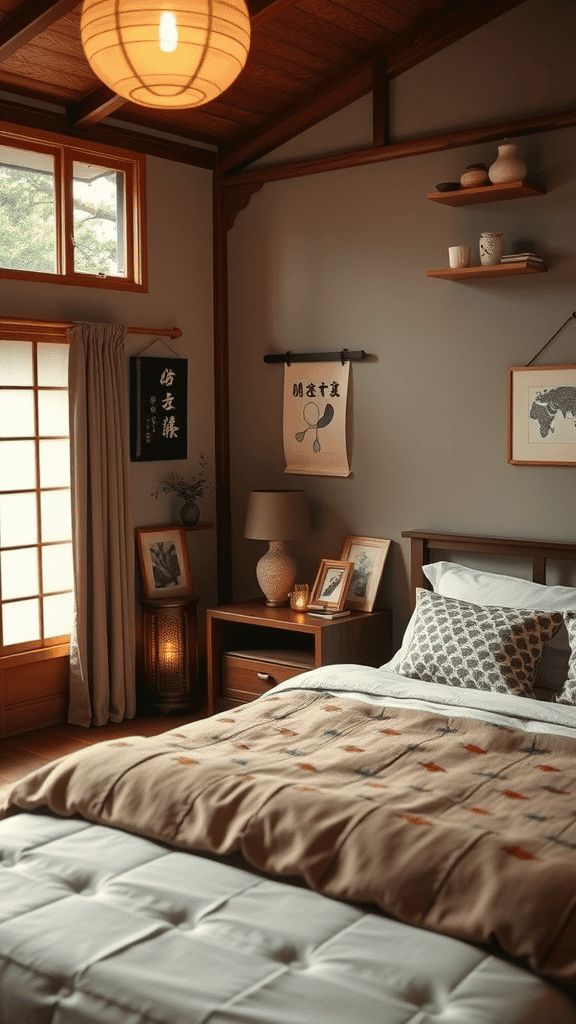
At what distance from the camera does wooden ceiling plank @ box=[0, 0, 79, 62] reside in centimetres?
371

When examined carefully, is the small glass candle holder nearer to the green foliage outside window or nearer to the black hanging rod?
the black hanging rod

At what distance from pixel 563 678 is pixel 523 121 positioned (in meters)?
2.30

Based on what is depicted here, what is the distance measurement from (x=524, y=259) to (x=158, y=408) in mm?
1962

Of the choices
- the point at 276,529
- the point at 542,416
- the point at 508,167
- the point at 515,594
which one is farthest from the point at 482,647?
the point at 508,167

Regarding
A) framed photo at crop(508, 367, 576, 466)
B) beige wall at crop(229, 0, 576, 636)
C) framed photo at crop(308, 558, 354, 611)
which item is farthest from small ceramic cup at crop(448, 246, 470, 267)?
framed photo at crop(308, 558, 354, 611)

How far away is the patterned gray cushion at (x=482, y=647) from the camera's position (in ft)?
11.5

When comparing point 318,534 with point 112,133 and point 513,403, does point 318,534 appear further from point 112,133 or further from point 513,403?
point 112,133

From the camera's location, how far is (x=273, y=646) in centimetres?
502

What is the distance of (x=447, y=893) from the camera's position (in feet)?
6.72

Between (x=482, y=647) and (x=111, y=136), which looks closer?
(x=482, y=647)

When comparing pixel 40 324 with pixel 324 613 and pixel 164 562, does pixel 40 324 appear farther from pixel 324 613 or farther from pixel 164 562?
pixel 324 613

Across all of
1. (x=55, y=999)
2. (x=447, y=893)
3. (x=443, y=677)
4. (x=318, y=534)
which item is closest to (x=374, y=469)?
(x=318, y=534)

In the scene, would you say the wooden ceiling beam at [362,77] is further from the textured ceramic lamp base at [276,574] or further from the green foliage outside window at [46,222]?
the textured ceramic lamp base at [276,574]

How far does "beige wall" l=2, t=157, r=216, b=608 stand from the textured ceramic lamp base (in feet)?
1.87
